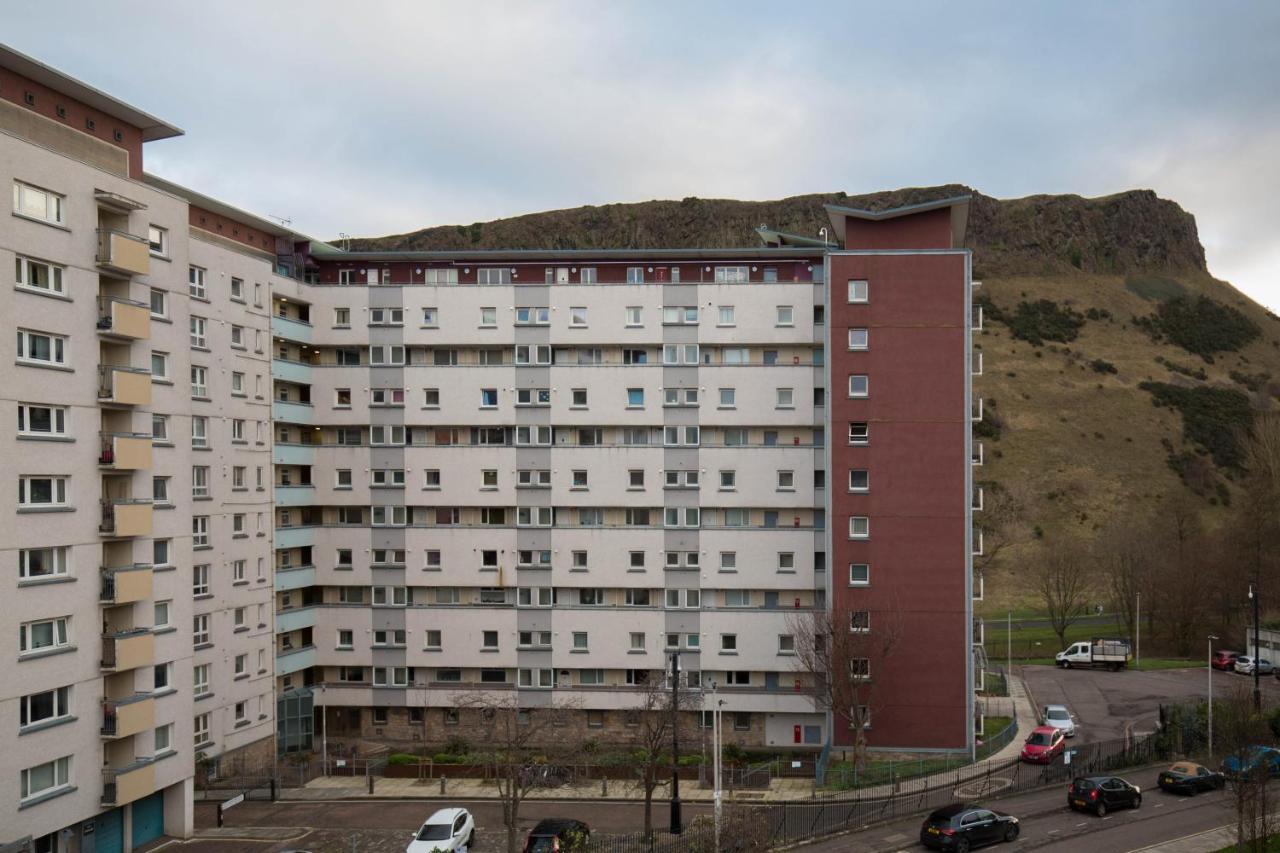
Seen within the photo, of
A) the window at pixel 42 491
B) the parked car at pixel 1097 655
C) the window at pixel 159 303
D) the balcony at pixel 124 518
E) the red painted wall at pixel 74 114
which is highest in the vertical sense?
the red painted wall at pixel 74 114

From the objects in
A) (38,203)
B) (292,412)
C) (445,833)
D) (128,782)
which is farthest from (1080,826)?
(38,203)

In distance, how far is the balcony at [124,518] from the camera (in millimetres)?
33812

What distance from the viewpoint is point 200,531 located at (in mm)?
44344

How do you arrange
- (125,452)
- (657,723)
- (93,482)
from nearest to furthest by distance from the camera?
(93,482)
(125,452)
(657,723)

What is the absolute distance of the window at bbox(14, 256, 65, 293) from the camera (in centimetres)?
3089

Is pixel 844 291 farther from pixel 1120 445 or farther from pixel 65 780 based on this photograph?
pixel 1120 445

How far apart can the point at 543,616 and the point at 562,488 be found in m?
6.82

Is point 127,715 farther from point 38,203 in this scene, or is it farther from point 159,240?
Answer: point 159,240

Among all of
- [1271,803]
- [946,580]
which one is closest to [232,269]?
[946,580]

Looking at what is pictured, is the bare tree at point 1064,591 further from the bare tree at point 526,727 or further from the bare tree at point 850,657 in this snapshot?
the bare tree at point 526,727

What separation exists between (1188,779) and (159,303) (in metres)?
44.4

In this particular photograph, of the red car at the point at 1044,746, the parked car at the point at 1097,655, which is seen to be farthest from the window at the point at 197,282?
the parked car at the point at 1097,655

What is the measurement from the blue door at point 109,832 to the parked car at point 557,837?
14.7 meters

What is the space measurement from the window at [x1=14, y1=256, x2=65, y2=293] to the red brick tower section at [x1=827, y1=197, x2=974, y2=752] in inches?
1279
